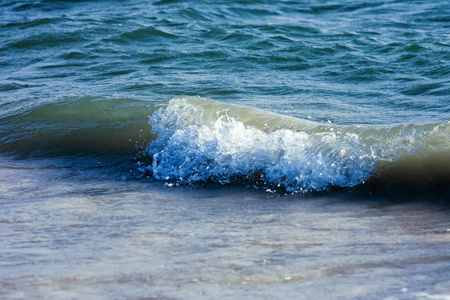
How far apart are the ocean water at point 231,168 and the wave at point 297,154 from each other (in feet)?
0.04

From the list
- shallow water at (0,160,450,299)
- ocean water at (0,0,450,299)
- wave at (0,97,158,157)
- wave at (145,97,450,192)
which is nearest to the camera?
shallow water at (0,160,450,299)

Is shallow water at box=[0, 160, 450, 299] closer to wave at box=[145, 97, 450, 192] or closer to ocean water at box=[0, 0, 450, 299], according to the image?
ocean water at box=[0, 0, 450, 299]

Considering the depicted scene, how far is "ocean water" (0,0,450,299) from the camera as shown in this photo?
224cm

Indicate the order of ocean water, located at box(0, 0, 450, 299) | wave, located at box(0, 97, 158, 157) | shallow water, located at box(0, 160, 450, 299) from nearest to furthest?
shallow water, located at box(0, 160, 450, 299), ocean water, located at box(0, 0, 450, 299), wave, located at box(0, 97, 158, 157)

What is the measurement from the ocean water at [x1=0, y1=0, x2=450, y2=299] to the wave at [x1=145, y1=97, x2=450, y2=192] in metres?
0.01

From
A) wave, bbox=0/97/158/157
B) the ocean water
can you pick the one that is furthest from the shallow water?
wave, bbox=0/97/158/157

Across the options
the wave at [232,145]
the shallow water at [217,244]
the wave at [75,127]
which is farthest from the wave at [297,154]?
the wave at [75,127]

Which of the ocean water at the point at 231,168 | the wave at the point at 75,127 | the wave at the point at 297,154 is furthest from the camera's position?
the wave at the point at 75,127

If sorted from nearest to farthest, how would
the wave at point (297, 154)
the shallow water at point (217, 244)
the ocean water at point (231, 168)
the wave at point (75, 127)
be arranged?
the shallow water at point (217, 244), the ocean water at point (231, 168), the wave at point (297, 154), the wave at point (75, 127)

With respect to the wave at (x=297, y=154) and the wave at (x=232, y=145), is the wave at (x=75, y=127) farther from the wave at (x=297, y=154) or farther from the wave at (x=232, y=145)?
the wave at (x=297, y=154)

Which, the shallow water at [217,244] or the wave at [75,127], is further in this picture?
the wave at [75,127]

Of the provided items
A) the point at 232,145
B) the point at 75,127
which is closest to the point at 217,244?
the point at 232,145

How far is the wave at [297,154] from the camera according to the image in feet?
12.1

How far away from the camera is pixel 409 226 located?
2.82 metres
